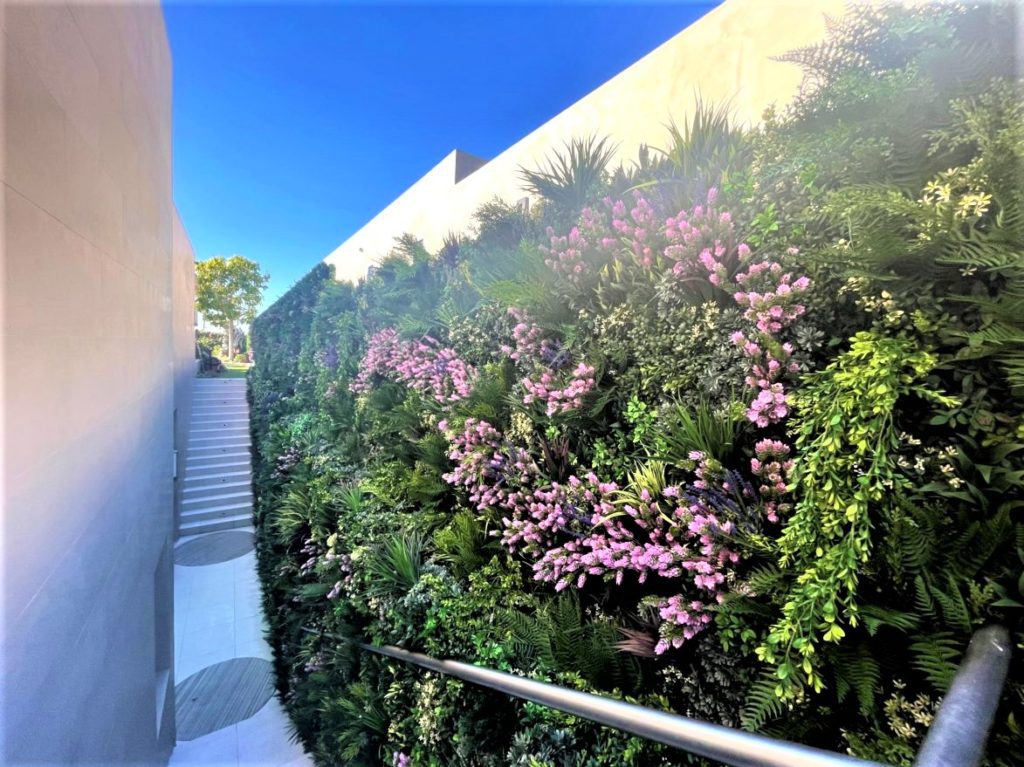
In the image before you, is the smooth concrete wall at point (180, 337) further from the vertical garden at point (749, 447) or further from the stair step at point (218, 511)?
the vertical garden at point (749, 447)

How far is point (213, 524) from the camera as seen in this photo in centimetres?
767

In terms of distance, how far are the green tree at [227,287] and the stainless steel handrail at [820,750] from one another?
28209 millimetres

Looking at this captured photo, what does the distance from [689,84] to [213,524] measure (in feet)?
31.6

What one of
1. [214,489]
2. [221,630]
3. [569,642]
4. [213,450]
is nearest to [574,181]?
[569,642]

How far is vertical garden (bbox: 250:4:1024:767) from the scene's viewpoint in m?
1.09

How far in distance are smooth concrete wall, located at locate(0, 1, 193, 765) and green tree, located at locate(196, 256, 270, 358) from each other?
1002 inches

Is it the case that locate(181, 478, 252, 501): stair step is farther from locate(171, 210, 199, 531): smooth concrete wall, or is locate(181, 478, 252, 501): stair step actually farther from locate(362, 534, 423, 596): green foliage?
locate(362, 534, 423, 596): green foliage

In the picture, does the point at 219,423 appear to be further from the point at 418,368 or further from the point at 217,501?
the point at 418,368

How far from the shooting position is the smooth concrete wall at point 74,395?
3.59 ft

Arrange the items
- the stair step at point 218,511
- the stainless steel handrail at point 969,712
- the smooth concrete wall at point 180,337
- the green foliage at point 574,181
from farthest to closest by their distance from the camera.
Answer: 1. the smooth concrete wall at point 180,337
2. the stair step at point 218,511
3. the green foliage at point 574,181
4. the stainless steel handrail at point 969,712

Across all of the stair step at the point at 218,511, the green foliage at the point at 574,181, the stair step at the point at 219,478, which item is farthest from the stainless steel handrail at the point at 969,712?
the stair step at the point at 219,478

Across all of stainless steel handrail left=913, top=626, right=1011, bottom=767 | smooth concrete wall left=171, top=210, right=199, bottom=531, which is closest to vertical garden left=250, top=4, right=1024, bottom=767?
stainless steel handrail left=913, top=626, right=1011, bottom=767

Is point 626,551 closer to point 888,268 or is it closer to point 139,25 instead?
point 888,268

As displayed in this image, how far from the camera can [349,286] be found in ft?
24.1
